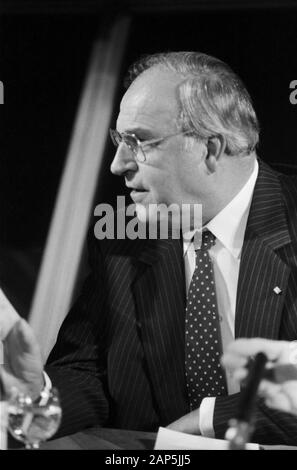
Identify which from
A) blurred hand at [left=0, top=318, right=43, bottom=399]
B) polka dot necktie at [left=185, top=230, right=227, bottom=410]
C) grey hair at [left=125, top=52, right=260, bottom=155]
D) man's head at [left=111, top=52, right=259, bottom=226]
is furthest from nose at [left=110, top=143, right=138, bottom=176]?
blurred hand at [left=0, top=318, right=43, bottom=399]

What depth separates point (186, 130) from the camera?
191cm

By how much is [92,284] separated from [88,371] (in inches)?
8.4

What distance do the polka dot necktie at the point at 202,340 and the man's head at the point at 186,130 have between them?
0.18 m

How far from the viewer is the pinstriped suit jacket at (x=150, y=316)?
182cm

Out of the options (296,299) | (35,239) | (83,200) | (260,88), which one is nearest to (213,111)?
(260,88)

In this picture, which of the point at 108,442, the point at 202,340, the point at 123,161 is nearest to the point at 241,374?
the point at 108,442

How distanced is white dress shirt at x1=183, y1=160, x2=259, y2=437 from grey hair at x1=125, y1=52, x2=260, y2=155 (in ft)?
0.42

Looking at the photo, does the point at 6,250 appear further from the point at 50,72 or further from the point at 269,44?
the point at 269,44

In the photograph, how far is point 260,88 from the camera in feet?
7.05

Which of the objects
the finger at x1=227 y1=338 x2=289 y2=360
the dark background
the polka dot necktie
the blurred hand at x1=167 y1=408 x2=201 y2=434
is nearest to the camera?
the finger at x1=227 y1=338 x2=289 y2=360

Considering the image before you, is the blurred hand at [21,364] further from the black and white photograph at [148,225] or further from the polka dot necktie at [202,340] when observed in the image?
the polka dot necktie at [202,340]

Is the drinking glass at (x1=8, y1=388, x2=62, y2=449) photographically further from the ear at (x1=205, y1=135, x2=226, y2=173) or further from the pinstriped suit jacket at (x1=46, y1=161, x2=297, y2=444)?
the ear at (x1=205, y1=135, x2=226, y2=173)

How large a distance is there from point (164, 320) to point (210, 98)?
1.76 ft

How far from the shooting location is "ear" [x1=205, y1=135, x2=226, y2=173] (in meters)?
1.93
